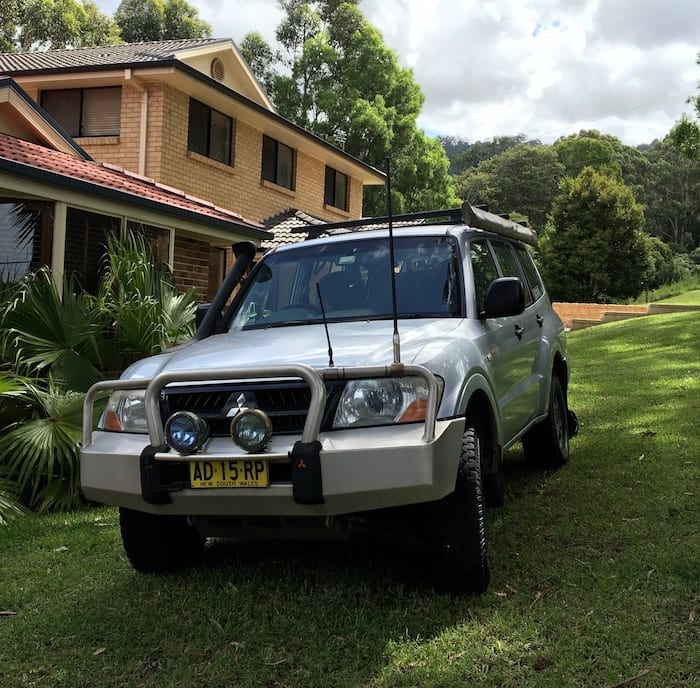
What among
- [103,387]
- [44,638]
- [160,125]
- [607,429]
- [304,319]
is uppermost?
[160,125]

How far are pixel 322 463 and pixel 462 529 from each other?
751 millimetres

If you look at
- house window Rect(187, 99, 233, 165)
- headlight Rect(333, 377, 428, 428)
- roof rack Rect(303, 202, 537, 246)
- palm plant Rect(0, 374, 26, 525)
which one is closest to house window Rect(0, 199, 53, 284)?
palm plant Rect(0, 374, 26, 525)

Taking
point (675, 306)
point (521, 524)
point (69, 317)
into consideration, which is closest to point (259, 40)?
point (675, 306)

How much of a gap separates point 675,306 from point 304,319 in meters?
19.2

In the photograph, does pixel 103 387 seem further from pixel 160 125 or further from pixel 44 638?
pixel 160 125

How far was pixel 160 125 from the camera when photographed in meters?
14.7

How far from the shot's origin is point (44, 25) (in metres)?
34.8

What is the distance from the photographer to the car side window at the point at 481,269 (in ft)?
14.8

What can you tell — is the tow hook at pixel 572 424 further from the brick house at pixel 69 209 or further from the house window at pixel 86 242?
the house window at pixel 86 242

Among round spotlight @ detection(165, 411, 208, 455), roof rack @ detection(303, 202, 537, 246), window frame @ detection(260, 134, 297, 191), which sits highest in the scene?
window frame @ detection(260, 134, 297, 191)

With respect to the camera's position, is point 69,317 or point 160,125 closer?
point 69,317

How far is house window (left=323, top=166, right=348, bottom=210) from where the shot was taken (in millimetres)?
21772

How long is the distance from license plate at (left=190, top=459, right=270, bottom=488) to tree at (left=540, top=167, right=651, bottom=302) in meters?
28.5

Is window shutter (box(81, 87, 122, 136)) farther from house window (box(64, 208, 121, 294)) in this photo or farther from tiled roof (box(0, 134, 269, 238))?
house window (box(64, 208, 121, 294))
